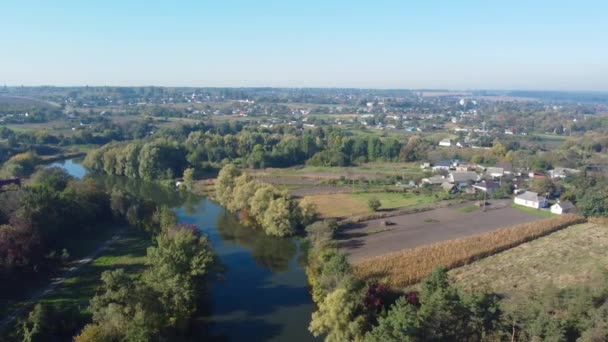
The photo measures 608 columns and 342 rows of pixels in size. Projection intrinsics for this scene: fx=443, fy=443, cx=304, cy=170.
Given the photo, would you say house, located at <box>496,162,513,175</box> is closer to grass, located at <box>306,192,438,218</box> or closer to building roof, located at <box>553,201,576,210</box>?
building roof, located at <box>553,201,576,210</box>

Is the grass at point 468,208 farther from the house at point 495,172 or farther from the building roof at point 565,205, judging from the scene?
the house at point 495,172

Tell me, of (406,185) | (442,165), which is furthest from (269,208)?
(442,165)

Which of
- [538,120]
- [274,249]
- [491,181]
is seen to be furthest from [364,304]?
[538,120]

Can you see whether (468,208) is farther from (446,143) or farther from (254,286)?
(446,143)

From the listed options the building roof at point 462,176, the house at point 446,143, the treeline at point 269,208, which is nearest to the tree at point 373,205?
the treeline at point 269,208

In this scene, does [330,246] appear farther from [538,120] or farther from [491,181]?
[538,120]
